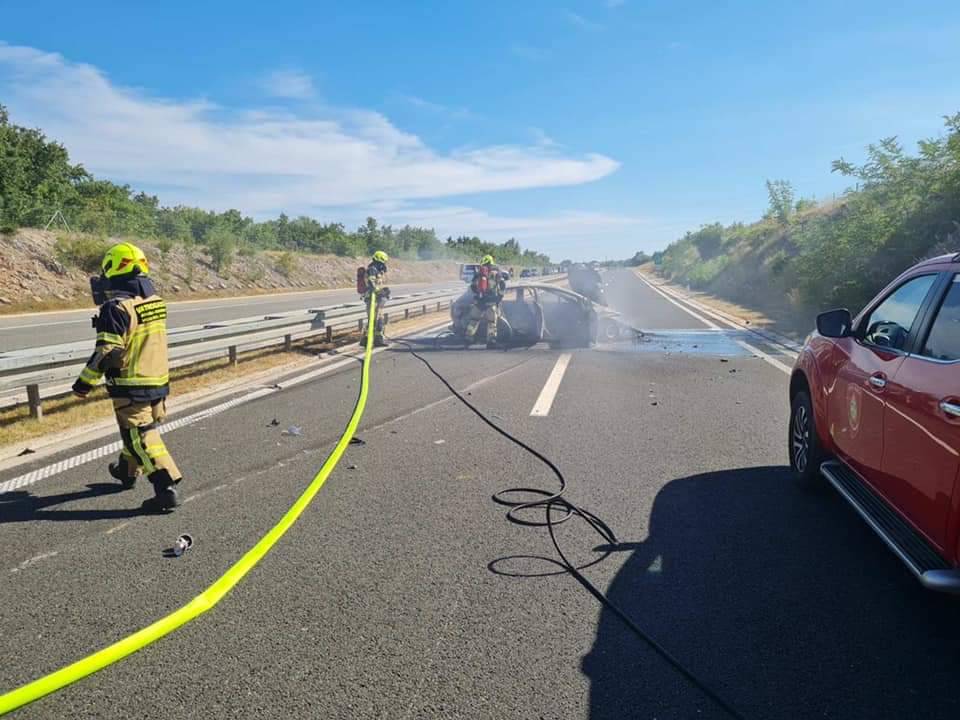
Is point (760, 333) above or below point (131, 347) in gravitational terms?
below

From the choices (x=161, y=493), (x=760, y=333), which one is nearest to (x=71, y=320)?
(x=161, y=493)

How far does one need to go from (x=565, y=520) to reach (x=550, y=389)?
17.1 ft

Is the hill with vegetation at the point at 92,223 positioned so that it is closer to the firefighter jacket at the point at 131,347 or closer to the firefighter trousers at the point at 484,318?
the firefighter trousers at the point at 484,318

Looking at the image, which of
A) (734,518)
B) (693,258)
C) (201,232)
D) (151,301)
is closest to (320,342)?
(151,301)

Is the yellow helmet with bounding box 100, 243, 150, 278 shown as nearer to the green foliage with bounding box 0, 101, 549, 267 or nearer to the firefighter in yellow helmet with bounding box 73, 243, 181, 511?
the firefighter in yellow helmet with bounding box 73, 243, 181, 511

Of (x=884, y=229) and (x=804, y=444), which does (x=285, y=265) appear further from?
(x=804, y=444)

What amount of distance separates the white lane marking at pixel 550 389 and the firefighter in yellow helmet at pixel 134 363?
426 cm

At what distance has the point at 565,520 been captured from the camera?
4.79 metres

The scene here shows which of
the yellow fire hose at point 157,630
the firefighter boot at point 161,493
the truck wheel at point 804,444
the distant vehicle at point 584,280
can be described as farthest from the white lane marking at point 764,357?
the distant vehicle at point 584,280

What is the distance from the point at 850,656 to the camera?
3143 millimetres

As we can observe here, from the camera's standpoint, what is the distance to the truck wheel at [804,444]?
5.17 meters

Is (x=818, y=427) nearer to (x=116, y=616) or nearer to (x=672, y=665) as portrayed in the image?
(x=672, y=665)

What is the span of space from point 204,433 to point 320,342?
7.92 m

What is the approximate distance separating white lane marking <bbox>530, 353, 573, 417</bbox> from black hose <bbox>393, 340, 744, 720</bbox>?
1.23 metres
